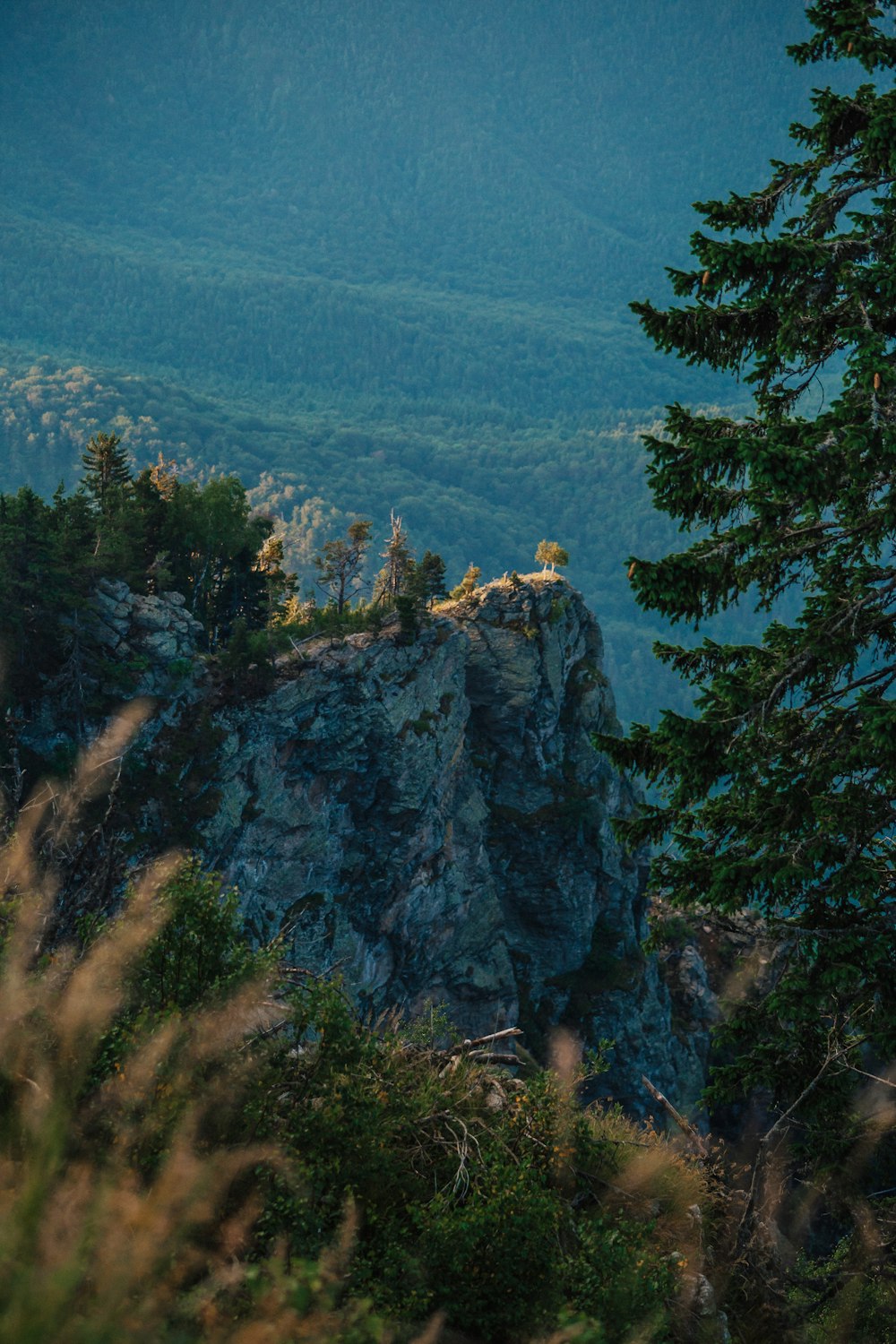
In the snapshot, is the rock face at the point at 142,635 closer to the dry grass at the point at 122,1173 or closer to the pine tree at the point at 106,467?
the pine tree at the point at 106,467

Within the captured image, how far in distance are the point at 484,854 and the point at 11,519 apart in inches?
1239

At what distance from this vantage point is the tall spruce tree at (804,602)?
10.7 metres

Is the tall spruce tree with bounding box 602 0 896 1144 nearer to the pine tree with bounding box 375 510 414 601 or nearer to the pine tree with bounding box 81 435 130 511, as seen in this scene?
the pine tree with bounding box 81 435 130 511

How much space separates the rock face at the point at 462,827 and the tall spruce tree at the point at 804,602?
3339cm

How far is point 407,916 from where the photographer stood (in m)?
54.8

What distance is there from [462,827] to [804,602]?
47.6 meters

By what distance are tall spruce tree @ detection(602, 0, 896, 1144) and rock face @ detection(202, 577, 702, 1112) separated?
3339cm

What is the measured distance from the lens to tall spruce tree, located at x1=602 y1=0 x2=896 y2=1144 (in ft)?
35.1

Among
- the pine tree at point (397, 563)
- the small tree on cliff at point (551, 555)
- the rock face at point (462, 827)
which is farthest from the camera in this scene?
the small tree on cliff at point (551, 555)

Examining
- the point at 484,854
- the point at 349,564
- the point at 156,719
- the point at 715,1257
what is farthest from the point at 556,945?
the point at 715,1257

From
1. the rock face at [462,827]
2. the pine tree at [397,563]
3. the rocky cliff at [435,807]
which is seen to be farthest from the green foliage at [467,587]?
the pine tree at [397,563]

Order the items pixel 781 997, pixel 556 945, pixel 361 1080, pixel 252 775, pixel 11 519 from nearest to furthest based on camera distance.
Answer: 1. pixel 361 1080
2. pixel 781 997
3. pixel 11 519
4. pixel 252 775
5. pixel 556 945

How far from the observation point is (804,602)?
11352 mm

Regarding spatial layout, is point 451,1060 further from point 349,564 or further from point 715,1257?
point 349,564
